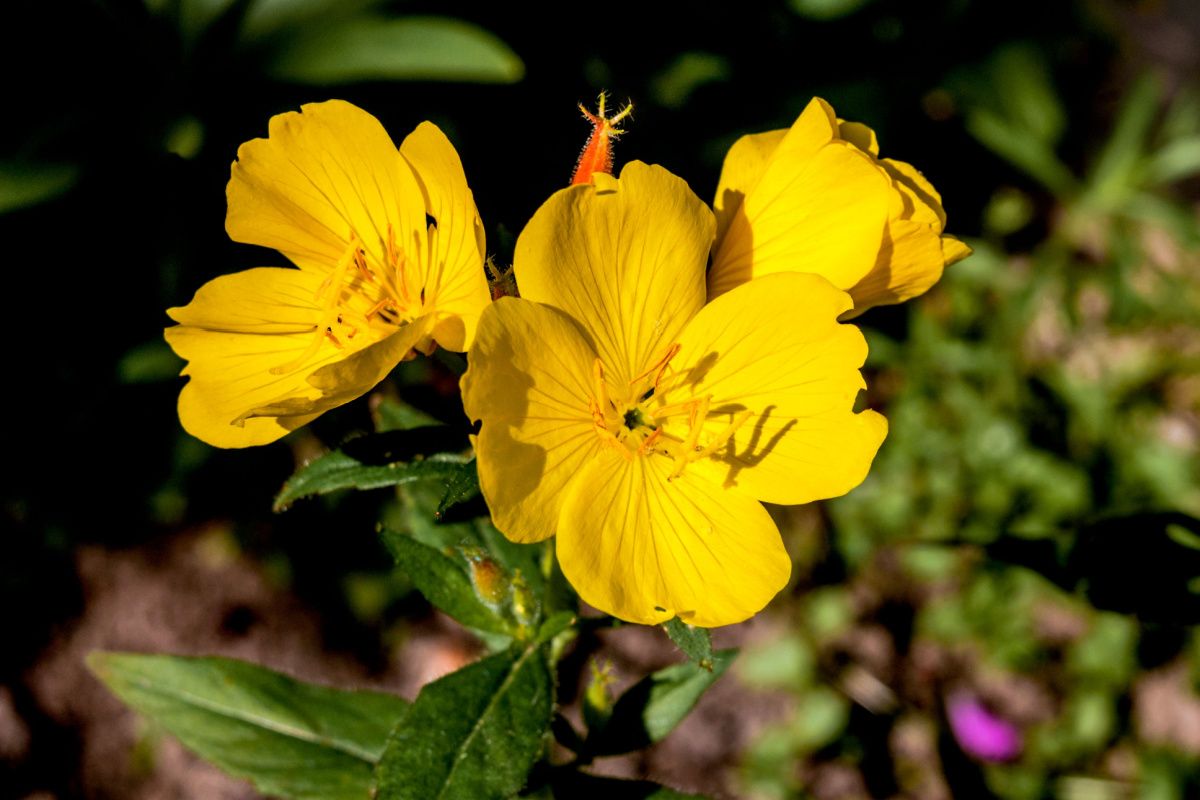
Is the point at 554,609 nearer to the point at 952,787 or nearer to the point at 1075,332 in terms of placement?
the point at 952,787

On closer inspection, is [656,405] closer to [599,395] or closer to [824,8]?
[599,395]

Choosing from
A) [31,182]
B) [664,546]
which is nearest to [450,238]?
[664,546]

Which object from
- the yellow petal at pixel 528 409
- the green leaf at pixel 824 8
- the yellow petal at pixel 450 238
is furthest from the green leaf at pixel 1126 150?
the yellow petal at pixel 450 238

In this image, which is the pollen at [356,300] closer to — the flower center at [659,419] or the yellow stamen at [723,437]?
the flower center at [659,419]

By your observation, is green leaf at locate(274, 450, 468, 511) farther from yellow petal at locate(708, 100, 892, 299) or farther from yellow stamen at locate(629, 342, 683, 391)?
yellow petal at locate(708, 100, 892, 299)

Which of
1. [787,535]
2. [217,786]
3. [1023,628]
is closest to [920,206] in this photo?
[787,535]

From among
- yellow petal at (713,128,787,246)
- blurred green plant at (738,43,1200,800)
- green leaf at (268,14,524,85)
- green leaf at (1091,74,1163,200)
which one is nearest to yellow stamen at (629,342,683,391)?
yellow petal at (713,128,787,246)
